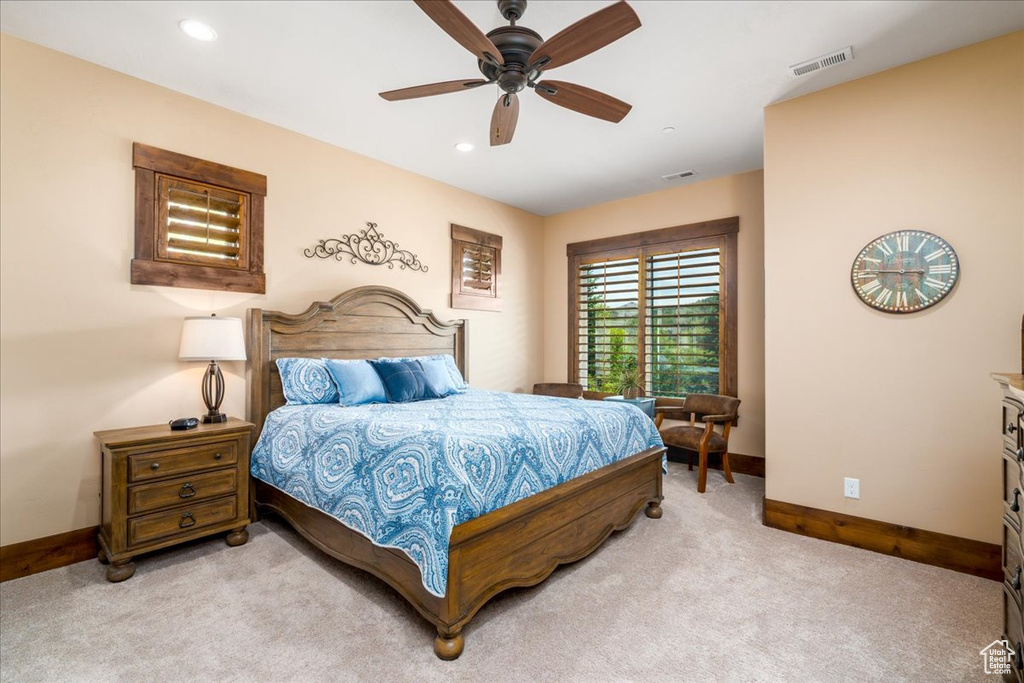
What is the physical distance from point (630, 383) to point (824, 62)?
315 cm

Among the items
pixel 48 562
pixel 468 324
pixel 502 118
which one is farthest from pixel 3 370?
pixel 468 324

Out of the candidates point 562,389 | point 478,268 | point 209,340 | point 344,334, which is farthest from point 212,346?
point 562,389

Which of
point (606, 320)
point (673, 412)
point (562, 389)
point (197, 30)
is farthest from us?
point (606, 320)

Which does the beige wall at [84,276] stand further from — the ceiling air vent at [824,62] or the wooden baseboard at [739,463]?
the wooden baseboard at [739,463]

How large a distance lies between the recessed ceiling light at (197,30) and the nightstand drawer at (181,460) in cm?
229

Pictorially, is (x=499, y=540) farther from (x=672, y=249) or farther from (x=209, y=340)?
(x=672, y=249)

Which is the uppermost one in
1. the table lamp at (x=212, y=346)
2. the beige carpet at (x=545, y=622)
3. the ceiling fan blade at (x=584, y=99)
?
the ceiling fan blade at (x=584, y=99)

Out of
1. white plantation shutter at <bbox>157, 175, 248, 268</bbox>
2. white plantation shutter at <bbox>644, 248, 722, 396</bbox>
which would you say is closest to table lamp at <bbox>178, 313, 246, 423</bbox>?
white plantation shutter at <bbox>157, 175, 248, 268</bbox>

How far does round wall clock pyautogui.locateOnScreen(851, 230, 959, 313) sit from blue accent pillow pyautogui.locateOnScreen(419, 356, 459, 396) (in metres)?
2.96

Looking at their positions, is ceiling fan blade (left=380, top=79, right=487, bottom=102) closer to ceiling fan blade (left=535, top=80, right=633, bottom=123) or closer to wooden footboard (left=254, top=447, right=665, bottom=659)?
ceiling fan blade (left=535, top=80, right=633, bottom=123)

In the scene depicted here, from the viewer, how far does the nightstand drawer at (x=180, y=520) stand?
2479mm

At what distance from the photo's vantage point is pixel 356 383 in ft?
10.8

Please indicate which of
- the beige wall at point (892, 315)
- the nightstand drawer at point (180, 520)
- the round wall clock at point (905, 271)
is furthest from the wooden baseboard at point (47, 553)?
the round wall clock at point (905, 271)

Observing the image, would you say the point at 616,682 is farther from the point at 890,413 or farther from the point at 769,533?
the point at 890,413
